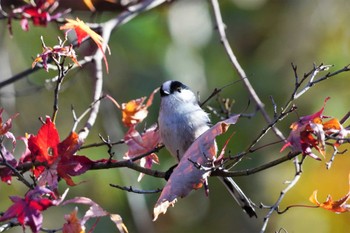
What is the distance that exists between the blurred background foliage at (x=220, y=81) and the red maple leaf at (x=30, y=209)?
3.14 metres

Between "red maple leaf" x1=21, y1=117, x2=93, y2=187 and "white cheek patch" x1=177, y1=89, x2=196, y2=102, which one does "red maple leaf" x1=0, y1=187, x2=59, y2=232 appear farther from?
"white cheek patch" x1=177, y1=89, x2=196, y2=102

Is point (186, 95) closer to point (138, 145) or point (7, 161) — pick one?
point (138, 145)

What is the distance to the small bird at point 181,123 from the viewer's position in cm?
272

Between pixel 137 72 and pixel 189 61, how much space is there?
1.61ft

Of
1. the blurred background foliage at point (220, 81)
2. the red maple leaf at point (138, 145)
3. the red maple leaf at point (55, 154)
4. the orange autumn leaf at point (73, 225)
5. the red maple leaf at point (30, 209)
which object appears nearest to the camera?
the red maple leaf at point (30, 209)

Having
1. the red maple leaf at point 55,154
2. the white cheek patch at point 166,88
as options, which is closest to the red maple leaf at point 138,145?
the red maple leaf at point 55,154

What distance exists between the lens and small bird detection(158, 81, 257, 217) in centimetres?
272

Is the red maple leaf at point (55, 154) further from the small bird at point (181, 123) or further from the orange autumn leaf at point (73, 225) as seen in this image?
the small bird at point (181, 123)

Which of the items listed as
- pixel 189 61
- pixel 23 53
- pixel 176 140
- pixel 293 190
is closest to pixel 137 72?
pixel 189 61

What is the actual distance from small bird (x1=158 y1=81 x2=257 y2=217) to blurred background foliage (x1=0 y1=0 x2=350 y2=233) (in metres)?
1.84

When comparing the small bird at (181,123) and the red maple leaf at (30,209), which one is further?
the small bird at (181,123)

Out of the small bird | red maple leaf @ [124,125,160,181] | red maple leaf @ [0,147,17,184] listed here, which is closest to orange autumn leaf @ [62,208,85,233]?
red maple leaf @ [0,147,17,184]

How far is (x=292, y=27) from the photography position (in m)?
5.93

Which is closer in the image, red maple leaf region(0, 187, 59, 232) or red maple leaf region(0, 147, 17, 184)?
red maple leaf region(0, 187, 59, 232)
